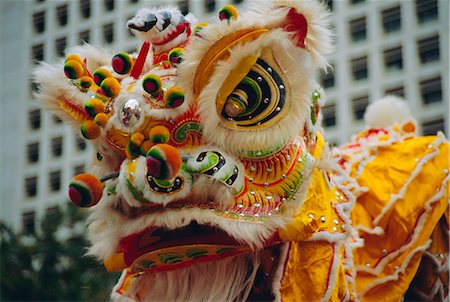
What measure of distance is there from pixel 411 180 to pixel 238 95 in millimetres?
1461

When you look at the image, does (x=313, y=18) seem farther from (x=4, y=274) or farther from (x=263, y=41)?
(x=4, y=274)

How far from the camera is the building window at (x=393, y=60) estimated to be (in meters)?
23.1

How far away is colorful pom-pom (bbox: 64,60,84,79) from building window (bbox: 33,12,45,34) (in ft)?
54.1

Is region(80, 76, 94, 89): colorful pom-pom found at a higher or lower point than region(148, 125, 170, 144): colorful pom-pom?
higher

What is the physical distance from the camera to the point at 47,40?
63.0ft

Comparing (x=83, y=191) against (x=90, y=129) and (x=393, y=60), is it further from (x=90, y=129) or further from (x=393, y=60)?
(x=393, y=60)

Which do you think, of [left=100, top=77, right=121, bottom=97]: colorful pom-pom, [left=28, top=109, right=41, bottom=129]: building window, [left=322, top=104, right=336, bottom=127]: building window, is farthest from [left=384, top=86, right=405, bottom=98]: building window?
[left=100, top=77, right=121, bottom=97]: colorful pom-pom

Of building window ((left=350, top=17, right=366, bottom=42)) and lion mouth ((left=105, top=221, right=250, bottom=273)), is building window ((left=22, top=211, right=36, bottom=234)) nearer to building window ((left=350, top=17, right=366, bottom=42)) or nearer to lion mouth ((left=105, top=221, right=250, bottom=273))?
building window ((left=350, top=17, right=366, bottom=42))

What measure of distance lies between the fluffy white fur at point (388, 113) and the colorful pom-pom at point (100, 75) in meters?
2.19

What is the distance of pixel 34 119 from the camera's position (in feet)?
80.0

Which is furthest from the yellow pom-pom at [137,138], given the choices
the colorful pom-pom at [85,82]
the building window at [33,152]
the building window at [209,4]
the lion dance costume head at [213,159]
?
the building window at [33,152]

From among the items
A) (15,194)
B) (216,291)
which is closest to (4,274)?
(216,291)

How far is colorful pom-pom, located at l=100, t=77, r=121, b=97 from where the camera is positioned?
437cm

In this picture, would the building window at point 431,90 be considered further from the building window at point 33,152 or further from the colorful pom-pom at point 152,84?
the colorful pom-pom at point 152,84
